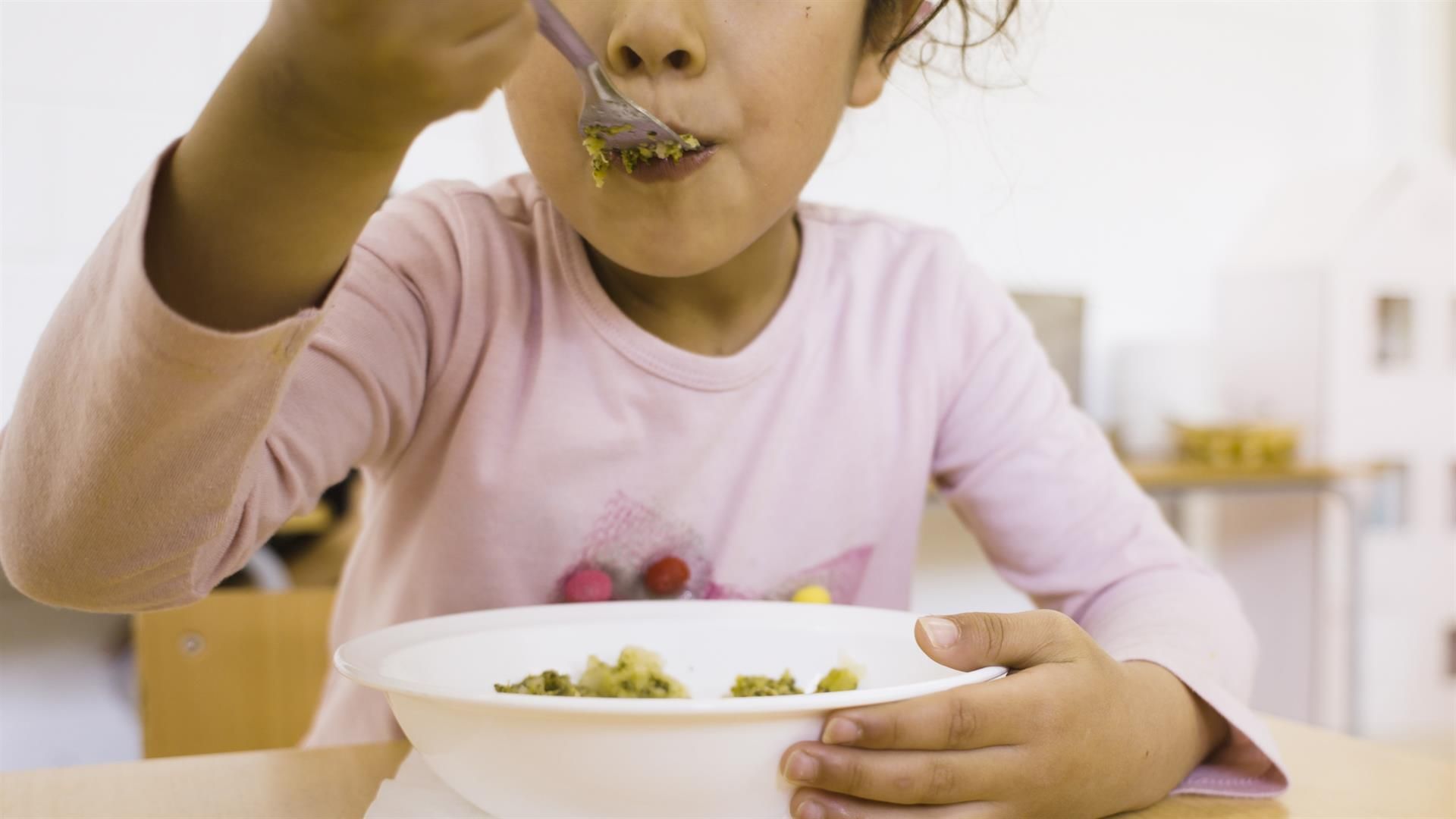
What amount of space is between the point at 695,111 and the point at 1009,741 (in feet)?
1.06

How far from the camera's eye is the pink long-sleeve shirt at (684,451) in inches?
23.7

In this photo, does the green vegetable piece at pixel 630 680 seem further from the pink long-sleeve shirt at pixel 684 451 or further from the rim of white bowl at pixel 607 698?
the pink long-sleeve shirt at pixel 684 451

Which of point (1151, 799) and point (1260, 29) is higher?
point (1260, 29)

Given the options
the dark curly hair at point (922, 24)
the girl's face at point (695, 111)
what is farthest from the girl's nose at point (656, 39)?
the dark curly hair at point (922, 24)

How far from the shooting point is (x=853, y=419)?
80 centimetres

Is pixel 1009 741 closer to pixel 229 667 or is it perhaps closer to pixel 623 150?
pixel 623 150

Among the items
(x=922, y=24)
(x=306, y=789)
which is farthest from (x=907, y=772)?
(x=922, y=24)

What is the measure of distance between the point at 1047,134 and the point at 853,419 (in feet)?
5.96

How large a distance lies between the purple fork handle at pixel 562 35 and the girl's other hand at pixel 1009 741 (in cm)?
26

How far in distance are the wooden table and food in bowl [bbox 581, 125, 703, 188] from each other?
29cm

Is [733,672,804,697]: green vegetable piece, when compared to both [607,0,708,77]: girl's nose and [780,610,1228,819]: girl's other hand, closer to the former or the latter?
[780,610,1228,819]: girl's other hand

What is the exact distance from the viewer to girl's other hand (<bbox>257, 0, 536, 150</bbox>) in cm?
31

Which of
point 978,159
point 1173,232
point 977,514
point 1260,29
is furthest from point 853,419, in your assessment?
point 1260,29

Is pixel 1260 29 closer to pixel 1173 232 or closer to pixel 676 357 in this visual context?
pixel 1173 232
